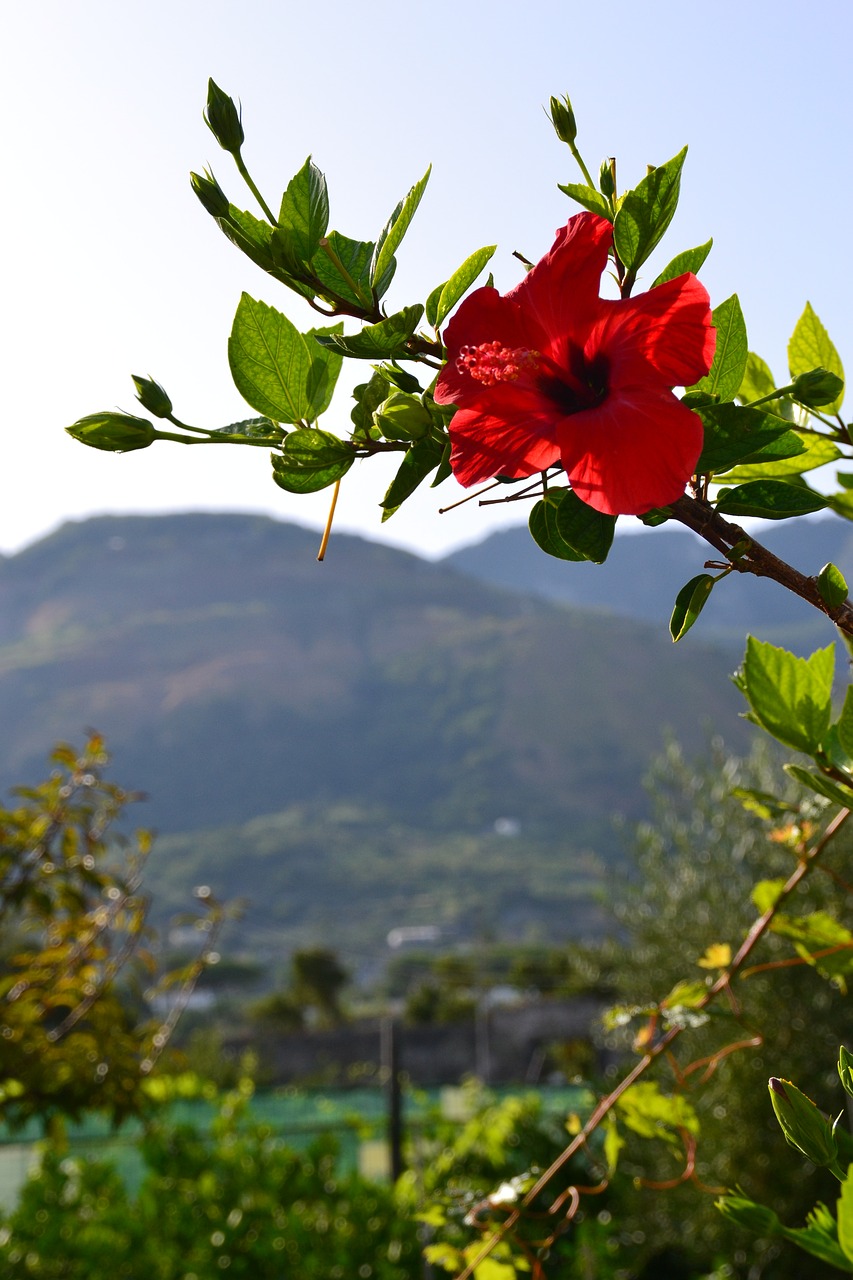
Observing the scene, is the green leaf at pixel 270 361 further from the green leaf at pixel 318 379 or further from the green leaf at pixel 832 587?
the green leaf at pixel 832 587

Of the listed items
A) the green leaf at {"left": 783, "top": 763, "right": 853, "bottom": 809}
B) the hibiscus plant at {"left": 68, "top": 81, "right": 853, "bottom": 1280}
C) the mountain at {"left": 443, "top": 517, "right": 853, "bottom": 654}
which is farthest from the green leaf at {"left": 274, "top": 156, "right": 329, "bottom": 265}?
the mountain at {"left": 443, "top": 517, "right": 853, "bottom": 654}

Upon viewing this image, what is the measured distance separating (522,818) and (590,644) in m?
16.3

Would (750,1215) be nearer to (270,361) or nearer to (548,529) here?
(548,529)

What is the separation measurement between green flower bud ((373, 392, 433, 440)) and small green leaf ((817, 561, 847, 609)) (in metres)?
0.18

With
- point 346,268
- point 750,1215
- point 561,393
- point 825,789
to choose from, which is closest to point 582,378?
point 561,393

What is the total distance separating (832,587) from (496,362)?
17cm

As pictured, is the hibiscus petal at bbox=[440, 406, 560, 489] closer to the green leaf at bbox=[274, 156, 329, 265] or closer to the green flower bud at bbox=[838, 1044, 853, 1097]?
the green leaf at bbox=[274, 156, 329, 265]

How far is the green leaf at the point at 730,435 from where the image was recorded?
1.50 ft

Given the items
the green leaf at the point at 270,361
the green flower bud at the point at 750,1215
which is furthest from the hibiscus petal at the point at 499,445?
the green flower bud at the point at 750,1215

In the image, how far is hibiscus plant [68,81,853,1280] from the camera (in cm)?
43

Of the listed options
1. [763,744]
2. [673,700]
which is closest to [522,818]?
[673,700]

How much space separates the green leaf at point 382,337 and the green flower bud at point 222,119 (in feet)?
0.30

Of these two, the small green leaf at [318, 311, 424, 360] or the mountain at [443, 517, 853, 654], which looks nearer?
the small green leaf at [318, 311, 424, 360]

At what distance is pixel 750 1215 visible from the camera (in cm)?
55
